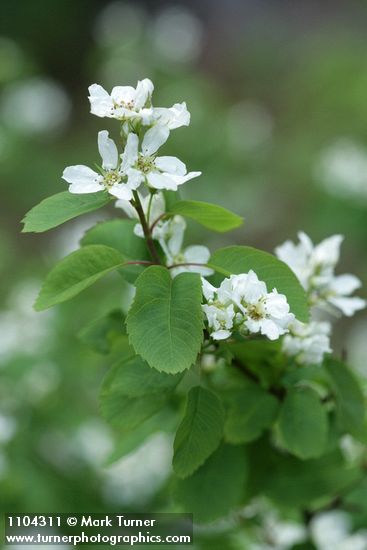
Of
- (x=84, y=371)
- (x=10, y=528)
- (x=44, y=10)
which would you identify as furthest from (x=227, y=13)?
(x=10, y=528)

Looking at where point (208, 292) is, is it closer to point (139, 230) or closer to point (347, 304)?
point (139, 230)

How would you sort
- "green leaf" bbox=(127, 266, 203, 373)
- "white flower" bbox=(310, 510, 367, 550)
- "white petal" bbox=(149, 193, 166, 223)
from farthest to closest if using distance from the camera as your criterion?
1. "white flower" bbox=(310, 510, 367, 550)
2. "white petal" bbox=(149, 193, 166, 223)
3. "green leaf" bbox=(127, 266, 203, 373)

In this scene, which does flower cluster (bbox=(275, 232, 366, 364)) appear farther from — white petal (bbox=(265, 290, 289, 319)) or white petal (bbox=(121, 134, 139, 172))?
white petal (bbox=(121, 134, 139, 172))

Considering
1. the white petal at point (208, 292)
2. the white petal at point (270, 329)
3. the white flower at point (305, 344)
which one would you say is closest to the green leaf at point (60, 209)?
the white petal at point (208, 292)

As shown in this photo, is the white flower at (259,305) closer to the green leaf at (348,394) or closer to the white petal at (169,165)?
the white petal at (169,165)

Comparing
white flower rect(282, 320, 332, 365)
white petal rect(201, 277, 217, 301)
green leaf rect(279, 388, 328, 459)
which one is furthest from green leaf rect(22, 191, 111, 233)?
green leaf rect(279, 388, 328, 459)

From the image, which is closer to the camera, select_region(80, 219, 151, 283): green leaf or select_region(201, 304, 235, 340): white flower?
select_region(201, 304, 235, 340): white flower
